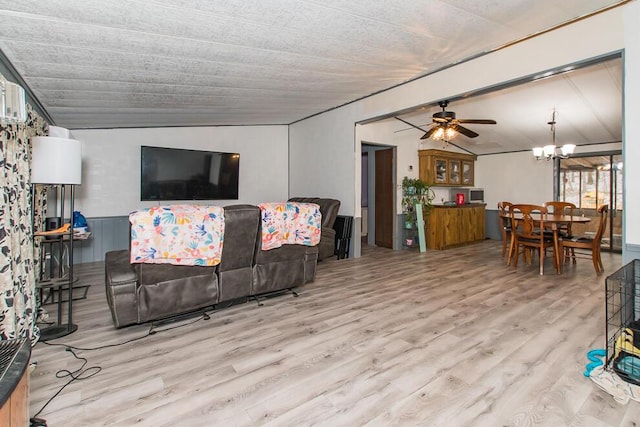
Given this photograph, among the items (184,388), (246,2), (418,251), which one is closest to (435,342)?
(184,388)

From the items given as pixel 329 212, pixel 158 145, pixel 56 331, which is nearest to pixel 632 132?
pixel 329 212

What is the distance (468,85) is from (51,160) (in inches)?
169

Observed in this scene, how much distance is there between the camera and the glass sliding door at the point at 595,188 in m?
6.31

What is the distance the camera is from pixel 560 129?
19.5ft

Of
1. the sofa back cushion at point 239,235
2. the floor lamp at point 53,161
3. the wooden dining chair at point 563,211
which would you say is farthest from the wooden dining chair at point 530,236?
the floor lamp at point 53,161

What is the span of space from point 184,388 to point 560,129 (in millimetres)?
7224

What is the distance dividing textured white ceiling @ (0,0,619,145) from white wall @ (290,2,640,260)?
0.52 ft

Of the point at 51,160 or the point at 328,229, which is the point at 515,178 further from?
the point at 51,160

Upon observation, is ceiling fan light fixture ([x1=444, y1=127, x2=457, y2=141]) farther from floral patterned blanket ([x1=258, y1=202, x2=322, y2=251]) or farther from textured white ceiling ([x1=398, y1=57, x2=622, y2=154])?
floral patterned blanket ([x1=258, y1=202, x2=322, y2=251])

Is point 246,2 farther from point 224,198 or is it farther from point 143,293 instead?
point 224,198

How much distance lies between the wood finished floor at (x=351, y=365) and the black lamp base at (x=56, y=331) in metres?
0.08

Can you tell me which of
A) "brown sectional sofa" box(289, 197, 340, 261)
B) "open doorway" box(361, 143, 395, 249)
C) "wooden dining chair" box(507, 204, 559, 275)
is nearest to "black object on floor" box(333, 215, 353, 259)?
"brown sectional sofa" box(289, 197, 340, 261)

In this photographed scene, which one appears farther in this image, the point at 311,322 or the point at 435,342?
the point at 311,322

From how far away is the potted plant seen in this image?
260 inches
